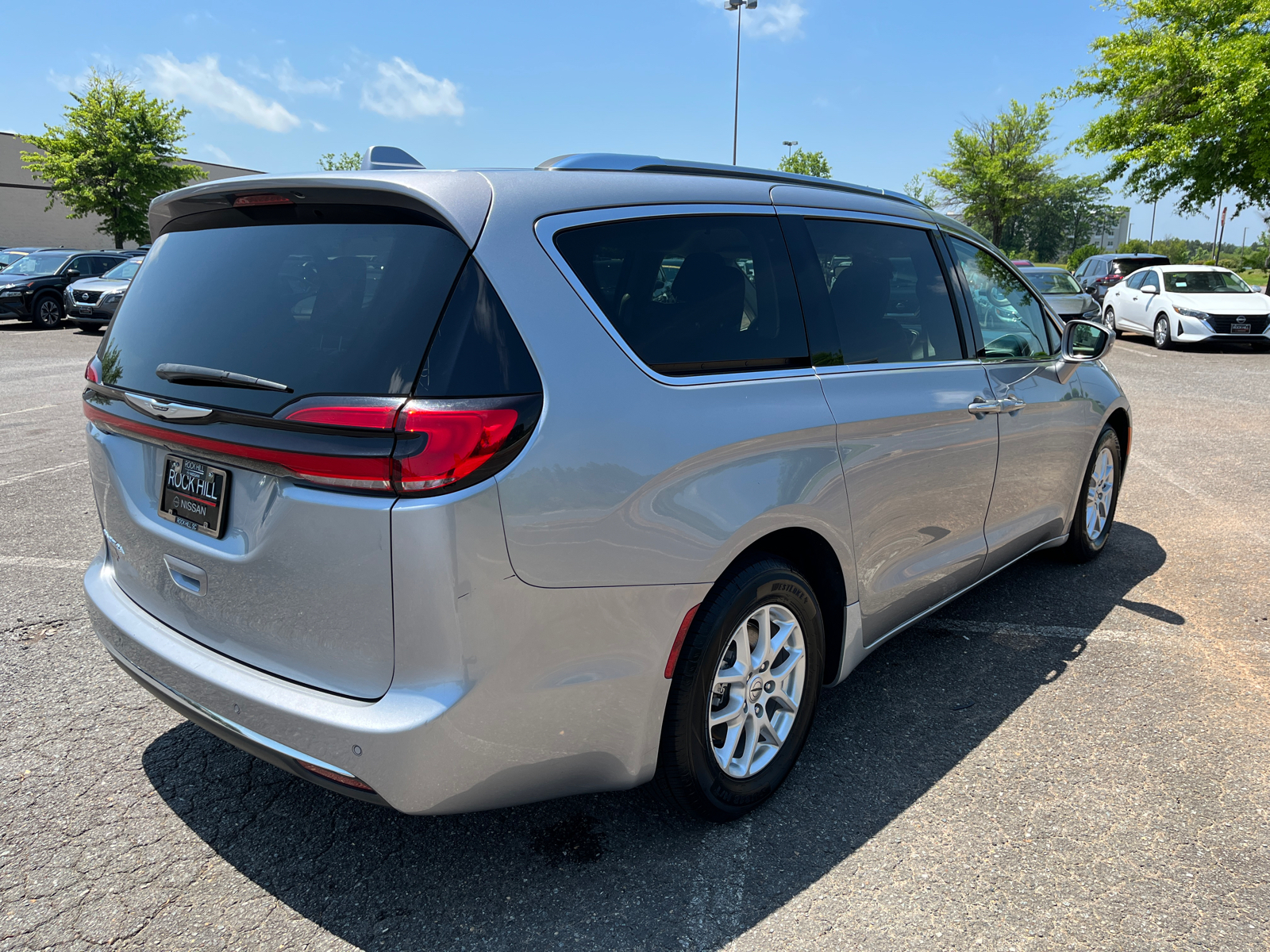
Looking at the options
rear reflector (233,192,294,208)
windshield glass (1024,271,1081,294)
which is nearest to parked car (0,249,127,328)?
windshield glass (1024,271,1081,294)

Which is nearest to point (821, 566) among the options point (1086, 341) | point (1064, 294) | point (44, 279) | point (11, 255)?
point (1086, 341)

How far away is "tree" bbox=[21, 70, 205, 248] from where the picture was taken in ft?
118

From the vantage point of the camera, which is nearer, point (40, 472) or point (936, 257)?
point (936, 257)

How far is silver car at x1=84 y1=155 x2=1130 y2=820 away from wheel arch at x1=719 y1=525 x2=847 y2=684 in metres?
0.01

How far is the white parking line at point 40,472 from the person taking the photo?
21.8ft

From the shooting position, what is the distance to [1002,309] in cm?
400

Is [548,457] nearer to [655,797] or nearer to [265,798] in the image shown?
[655,797]

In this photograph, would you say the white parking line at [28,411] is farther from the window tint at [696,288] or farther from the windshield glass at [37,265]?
the windshield glass at [37,265]

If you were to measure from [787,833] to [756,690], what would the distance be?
42 cm

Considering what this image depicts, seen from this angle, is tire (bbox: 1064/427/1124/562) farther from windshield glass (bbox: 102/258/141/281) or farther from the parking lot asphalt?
windshield glass (bbox: 102/258/141/281)

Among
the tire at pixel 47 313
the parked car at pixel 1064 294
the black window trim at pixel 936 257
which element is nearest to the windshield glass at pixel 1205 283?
the parked car at pixel 1064 294

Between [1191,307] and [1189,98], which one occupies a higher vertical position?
[1189,98]

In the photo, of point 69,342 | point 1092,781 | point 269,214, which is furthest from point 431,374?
point 69,342

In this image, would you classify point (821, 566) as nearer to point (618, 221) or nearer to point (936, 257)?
point (618, 221)
